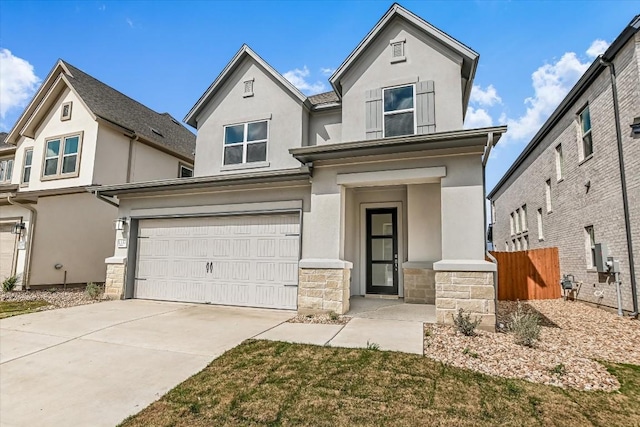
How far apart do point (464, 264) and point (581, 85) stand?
28.5 ft

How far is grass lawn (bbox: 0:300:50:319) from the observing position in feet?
26.9

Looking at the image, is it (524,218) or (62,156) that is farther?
(524,218)

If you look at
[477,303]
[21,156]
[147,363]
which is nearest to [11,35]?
[21,156]

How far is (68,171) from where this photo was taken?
13.7m

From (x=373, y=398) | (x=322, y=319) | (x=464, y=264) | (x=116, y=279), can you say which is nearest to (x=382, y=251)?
(x=322, y=319)

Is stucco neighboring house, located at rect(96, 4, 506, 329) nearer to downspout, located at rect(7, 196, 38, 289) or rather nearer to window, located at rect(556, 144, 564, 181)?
downspout, located at rect(7, 196, 38, 289)

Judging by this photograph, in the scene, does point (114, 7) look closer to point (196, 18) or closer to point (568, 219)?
point (196, 18)

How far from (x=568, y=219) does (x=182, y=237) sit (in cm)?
1332

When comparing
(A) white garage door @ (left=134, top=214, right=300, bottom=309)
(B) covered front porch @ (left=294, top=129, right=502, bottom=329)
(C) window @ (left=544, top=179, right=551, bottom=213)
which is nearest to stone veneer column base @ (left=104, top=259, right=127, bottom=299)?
(A) white garage door @ (left=134, top=214, right=300, bottom=309)

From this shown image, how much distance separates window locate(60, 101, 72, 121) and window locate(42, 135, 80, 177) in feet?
2.90

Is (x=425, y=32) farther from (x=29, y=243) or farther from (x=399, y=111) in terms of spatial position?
(x=29, y=243)

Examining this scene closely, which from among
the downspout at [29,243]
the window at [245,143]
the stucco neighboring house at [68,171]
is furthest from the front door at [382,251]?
the downspout at [29,243]

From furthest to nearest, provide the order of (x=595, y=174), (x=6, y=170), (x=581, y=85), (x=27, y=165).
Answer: (x=6, y=170) < (x=27, y=165) < (x=581, y=85) < (x=595, y=174)

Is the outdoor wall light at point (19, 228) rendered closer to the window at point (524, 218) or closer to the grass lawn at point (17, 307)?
the grass lawn at point (17, 307)
